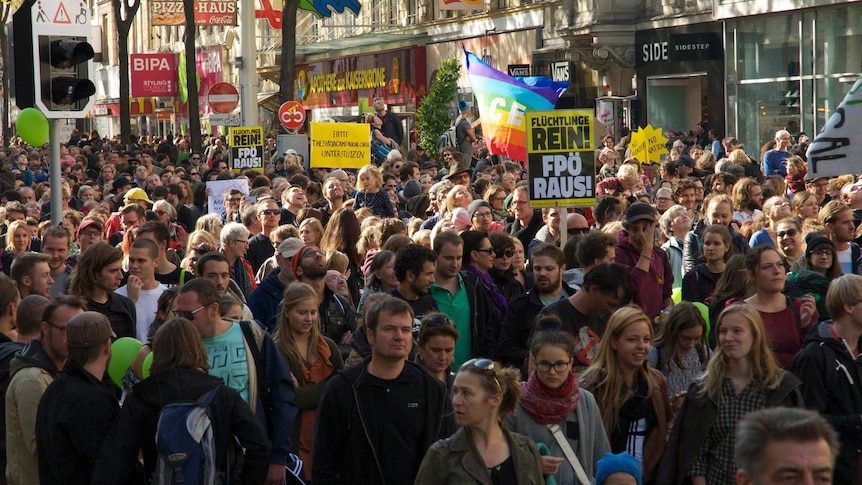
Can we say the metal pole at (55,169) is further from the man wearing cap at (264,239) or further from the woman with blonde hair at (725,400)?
the woman with blonde hair at (725,400)

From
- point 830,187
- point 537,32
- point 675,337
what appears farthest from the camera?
point 537,32

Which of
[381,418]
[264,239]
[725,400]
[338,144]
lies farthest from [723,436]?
[338,144]

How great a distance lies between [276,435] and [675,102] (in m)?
27.6

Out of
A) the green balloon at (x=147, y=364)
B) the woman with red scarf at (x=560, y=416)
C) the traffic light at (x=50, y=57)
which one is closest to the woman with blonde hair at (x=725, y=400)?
the woman with red scarf at (x=560, y=416)

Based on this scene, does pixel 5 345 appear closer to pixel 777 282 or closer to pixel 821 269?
pixel 777 282

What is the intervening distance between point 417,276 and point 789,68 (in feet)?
75.4

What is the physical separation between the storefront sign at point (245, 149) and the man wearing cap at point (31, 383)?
15087 mm

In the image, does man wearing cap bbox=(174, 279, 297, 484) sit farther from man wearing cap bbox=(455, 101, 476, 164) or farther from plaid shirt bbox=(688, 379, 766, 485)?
man wearing cap bbox=(455, 101, 476, 164)

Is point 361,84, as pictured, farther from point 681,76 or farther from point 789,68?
point 789,68

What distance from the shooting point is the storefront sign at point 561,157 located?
11.2m

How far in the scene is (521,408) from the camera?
596cm

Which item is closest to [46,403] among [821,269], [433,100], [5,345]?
[5,345]

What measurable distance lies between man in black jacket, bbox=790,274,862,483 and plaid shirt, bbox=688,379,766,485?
45 centimetres

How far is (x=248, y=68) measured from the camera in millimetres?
35750
